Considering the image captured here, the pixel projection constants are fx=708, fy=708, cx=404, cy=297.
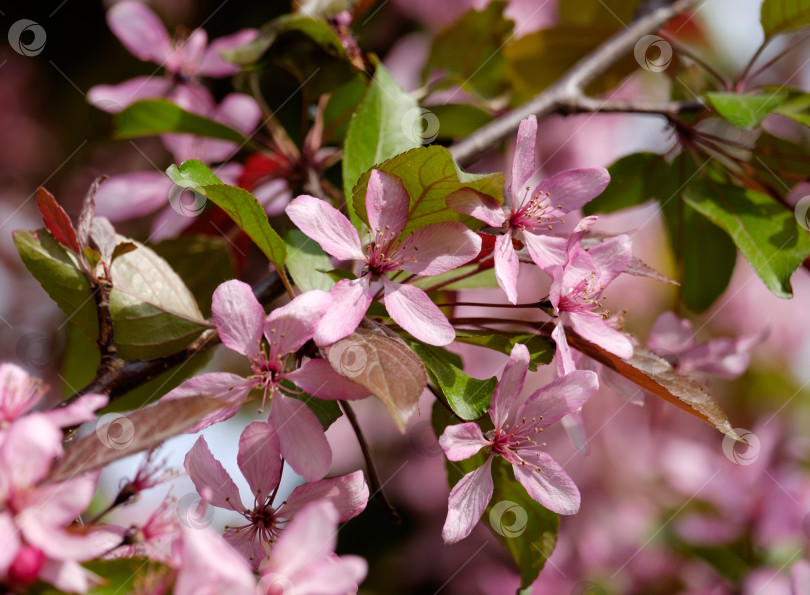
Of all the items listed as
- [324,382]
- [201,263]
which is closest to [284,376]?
[324,382]

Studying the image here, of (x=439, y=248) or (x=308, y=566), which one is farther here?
(x=439, y=248)

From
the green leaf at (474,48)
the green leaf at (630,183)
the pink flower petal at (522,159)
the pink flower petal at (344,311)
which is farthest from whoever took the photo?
the green leaf at (474,48)

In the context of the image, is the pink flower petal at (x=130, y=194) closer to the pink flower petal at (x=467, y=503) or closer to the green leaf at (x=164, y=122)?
the green leaf at (x=164, y=122)

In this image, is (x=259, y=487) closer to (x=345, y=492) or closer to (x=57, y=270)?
(x=345, y=492)

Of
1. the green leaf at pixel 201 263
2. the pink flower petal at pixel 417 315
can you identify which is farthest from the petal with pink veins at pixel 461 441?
the green leaf at pixel 201 263

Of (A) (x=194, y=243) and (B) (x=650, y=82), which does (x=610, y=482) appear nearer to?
(B) (x=650, y=82)

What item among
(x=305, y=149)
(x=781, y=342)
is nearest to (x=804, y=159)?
(x=305, y=149)

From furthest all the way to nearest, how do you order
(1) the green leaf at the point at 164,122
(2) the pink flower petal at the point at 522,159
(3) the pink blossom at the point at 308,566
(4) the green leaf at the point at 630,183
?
1. (4) the green leaf at the point at 630,183
2. (1) the green leaf at the point at 164,122
3. (2) the pink flower petal at the point at 522,159
4. (3) the pink blossom at the point at 308,566
